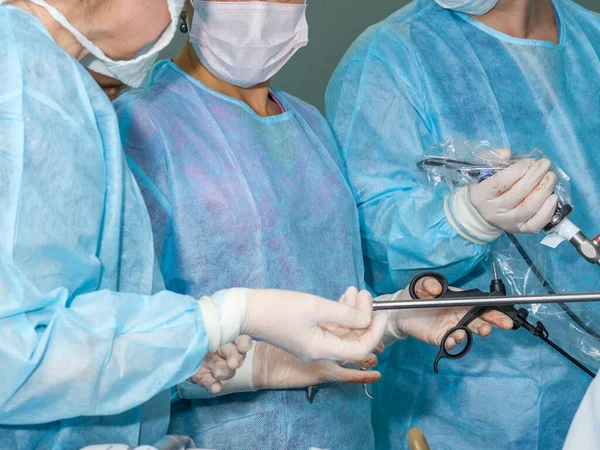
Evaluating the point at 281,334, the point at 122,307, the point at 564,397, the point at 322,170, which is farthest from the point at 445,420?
the point at 122,307

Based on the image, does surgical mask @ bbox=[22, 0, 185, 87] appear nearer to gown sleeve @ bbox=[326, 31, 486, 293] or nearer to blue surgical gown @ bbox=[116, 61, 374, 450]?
blue surgical gown @ bbox=[116, 61, 374, 450]

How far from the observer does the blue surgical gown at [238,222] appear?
1.33 meters

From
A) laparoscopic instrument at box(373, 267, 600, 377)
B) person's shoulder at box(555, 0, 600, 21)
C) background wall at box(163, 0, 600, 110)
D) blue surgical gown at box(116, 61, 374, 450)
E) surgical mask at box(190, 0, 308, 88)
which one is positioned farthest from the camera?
background wall at box(163, 0, 600, 110)

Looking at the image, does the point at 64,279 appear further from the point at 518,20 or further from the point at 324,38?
the point at 324,38

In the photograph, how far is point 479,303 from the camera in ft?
3.94

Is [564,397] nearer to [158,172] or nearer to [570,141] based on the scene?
[570,141]

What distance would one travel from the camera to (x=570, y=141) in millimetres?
1657

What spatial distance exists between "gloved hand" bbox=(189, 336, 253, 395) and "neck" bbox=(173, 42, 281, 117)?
0.51 meters

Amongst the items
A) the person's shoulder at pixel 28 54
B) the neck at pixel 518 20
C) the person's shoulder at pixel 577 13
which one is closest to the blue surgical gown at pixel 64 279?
the person's shoulder at pixel 28 54

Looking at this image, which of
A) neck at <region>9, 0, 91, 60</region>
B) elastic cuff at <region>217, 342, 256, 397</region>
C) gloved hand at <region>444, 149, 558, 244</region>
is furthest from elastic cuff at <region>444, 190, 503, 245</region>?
neck at <region>9, 0, 91, 60</region>

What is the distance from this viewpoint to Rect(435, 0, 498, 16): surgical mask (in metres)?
1.64

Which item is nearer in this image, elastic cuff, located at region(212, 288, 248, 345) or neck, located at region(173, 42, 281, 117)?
elastic cuff, located at region(212, 288, 248, 345)

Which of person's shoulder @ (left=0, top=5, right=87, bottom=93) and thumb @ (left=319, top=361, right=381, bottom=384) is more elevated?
person's shoulder @ (left=0, top=5, right=87, bottom=93)

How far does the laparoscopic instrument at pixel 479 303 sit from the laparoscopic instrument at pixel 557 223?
0.11m
